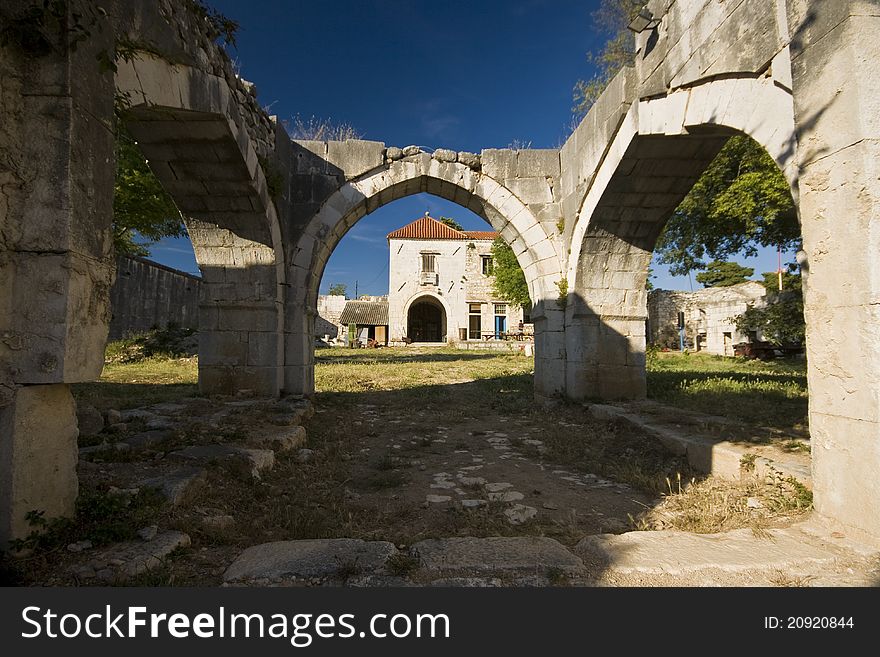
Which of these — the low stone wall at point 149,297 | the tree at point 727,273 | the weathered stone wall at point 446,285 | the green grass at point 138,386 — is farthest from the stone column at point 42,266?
the tree at point 727,273

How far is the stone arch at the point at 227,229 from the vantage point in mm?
4371

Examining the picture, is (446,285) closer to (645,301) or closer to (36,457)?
(645,301)

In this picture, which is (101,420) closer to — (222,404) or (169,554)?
(222,404)

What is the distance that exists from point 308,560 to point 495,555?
0.78 m

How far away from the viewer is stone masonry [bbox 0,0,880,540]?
184cm

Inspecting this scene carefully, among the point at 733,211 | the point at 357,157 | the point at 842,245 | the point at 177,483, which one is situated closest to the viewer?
the point at 842,245

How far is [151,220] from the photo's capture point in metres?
9.06

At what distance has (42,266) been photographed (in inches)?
71.9

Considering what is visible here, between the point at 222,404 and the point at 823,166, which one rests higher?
the point at 823,166

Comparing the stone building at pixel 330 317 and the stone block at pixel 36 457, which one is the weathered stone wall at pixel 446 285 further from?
the stone block at pixel 36 457

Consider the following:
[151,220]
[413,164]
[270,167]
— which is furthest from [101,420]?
[151,220]

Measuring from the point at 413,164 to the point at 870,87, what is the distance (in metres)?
5.25

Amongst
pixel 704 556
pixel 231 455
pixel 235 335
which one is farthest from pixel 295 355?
pixel 704 556

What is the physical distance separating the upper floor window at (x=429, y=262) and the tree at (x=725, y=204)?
14.5 meters
